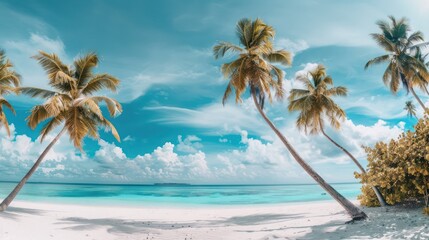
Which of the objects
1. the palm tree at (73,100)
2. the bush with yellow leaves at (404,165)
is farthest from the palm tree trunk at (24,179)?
the bush with yellow leaves at (404,165)

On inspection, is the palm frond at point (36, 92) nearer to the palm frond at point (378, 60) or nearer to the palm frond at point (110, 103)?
the palm frond at point (110, 103)

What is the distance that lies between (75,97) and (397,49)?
19.7 metres

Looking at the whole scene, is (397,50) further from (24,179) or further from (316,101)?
(24,179)

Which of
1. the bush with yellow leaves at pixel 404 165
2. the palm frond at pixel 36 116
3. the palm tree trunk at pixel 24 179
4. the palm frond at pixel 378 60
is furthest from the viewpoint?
the palm frond at pixel 378 60

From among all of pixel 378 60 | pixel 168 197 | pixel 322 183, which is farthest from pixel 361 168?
pixel 168 197

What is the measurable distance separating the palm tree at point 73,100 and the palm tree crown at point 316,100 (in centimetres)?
1017

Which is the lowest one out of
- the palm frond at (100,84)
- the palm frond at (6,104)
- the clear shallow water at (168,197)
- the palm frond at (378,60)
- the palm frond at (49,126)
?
the clear shallow water at (168,197)

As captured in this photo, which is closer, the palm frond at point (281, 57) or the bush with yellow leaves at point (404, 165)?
the bush with yellow leaves at point (404, 165)

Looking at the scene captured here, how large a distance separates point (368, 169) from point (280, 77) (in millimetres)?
5761

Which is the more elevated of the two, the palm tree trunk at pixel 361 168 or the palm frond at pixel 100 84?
the palm frond at pixel 100 84

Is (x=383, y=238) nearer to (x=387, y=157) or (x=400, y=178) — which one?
(x=400, y=178)

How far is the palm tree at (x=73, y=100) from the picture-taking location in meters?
13.4

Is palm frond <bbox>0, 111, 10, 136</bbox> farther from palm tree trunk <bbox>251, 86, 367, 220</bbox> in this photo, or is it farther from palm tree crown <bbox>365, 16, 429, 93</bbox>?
palm tree crown <bbox>365, 16, 429, 93</bbox>

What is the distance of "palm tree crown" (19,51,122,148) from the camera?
1359cm
